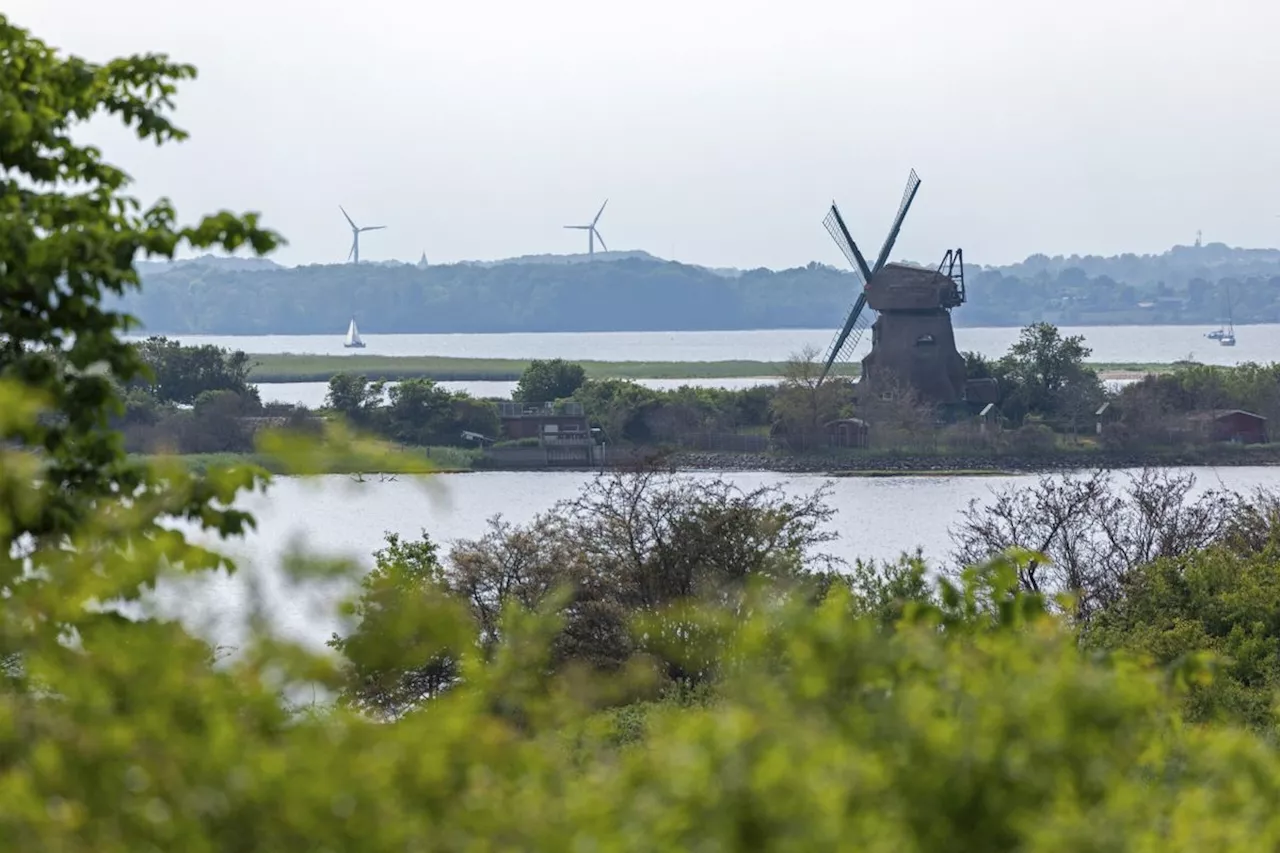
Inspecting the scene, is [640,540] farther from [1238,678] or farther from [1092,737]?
[1092,737]

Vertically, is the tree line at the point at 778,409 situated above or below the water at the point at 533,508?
above

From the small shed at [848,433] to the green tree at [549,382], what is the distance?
17.0m

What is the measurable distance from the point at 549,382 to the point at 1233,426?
3641 centimetres

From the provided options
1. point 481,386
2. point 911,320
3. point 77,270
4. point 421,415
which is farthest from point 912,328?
point 77,270

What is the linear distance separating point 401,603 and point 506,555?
85.1ft

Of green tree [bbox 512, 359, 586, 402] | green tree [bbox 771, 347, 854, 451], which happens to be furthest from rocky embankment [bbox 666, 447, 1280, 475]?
green tree [bbox 512, 359, 586, 402]

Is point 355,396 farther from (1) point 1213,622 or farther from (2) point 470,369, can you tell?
(1) point 1213,622

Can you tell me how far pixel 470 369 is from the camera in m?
148

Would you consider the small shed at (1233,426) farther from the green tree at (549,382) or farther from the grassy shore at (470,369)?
the grassy shore at (470,369)

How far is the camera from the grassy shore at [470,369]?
440 ft

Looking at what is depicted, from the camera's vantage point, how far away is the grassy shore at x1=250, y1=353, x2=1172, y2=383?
440 feet

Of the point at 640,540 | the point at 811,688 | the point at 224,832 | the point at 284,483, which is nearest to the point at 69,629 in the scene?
the point at 224,832

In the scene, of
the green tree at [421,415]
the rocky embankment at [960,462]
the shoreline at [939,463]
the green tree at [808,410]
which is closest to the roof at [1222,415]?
the shoreline at [939,463]

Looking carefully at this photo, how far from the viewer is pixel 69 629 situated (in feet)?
15.5
